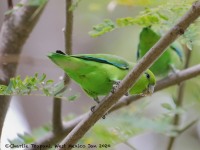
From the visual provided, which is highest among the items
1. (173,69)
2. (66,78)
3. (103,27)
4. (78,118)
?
(173,69)

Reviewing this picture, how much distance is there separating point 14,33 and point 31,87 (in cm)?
56

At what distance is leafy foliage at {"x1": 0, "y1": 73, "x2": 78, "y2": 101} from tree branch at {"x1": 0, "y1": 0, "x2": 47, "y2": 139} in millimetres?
385

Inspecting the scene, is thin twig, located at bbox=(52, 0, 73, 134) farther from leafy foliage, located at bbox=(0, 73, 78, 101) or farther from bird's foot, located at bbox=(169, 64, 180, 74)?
bird's foot, located at bbox=(169, 64, 180, 74)

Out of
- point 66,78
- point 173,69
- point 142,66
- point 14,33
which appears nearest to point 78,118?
point 66,78

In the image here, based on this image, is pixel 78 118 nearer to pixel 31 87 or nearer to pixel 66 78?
pixel 66 78

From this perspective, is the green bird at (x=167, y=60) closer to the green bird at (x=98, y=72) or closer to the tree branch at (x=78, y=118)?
the tree branch at (x=78, y=118)

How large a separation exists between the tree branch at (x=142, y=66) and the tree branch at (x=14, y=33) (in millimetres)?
513

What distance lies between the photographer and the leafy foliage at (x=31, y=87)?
1.37 m

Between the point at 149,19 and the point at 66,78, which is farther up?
the point at 149,19

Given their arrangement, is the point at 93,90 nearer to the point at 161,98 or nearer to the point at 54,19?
the point at 161,98

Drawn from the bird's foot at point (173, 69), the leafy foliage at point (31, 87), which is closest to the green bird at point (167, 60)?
the bird's foot at point (173, 69)

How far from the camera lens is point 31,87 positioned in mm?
1395

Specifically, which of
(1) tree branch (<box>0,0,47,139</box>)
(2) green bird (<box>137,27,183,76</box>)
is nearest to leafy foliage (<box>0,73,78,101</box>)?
(1) tree branch (<box>0,0,47,139</box>)

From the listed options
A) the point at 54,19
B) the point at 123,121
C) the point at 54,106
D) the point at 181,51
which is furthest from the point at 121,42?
the point at 54,106
